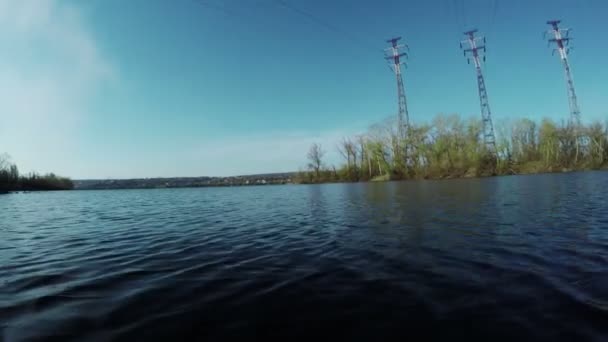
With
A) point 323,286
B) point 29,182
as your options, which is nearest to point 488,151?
point 323,286

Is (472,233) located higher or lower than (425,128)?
lower

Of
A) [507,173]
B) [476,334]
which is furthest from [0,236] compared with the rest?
[507,173]

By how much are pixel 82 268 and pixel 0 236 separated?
8.28 metres

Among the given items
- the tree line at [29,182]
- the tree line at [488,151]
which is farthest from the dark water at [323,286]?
the tree line at [29,182]

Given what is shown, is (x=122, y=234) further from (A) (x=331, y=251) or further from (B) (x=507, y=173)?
(B) (x=507, y=173)

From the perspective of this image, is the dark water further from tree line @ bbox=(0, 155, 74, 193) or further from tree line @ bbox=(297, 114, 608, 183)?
tree line @ bbox=(0, 155, 74, 193)

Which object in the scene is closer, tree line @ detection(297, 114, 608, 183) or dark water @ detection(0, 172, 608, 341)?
dark water @ detection(0, 172, 608, 341)

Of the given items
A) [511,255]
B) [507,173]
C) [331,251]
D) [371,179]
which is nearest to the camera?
[511,255]

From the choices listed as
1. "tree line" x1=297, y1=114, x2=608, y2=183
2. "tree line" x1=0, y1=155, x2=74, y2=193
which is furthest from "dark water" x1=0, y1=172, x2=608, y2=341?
"tree line" x1=0, y1=155, x2=74, y2=193

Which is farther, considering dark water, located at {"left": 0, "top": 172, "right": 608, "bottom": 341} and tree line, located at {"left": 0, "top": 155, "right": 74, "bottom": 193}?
tree line, located at {"left": 0, "top": 155, "right": 74, "bottom": 193}

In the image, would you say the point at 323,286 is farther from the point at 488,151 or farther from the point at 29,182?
the point at 29,182

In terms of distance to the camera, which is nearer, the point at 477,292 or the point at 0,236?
the point at 477,292

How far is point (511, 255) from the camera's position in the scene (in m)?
5.92

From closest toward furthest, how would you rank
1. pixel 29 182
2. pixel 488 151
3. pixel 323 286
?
pixel 323 286
pixel 488 151
pixel 29 182
